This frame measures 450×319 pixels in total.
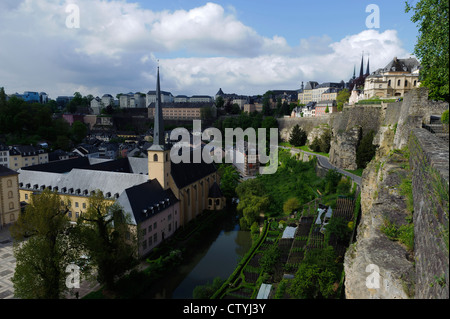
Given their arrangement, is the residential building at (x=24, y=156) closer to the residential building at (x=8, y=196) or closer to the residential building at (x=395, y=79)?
the residential building at (x=8, y=196)

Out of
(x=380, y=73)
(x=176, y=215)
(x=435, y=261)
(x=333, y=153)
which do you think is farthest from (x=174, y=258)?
(x=380, y=73)

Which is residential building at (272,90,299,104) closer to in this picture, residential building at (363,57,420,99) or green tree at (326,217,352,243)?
residential building at (363,57,420,99)

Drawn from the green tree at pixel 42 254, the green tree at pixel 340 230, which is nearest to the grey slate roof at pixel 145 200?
the green tree at pixel 42 254

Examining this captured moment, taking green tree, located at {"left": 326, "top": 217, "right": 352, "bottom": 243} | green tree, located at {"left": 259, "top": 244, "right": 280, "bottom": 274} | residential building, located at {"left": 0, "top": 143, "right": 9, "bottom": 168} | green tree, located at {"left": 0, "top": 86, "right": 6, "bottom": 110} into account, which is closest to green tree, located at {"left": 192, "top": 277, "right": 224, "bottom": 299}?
green tree, located at {"left": 259, "top": 244, "right": 280, "bottom": 274}

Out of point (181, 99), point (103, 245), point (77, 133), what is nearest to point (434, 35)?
point (103, 245)

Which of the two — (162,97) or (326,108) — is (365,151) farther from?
(162,97)
